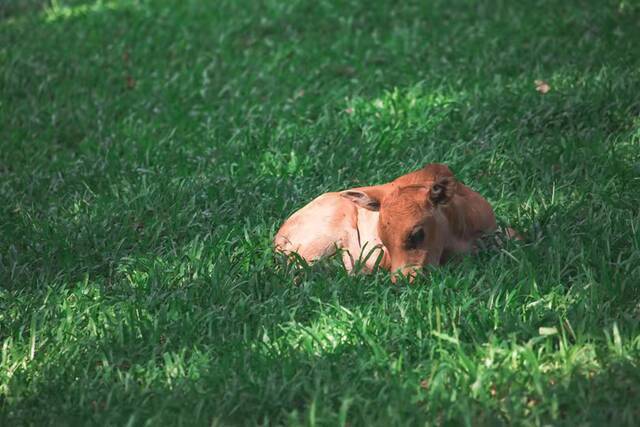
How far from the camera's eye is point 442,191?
488 centimetres

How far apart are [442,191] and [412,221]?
0.26 meters

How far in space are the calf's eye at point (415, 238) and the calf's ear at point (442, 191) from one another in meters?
0.20

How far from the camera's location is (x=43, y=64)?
8.98 m

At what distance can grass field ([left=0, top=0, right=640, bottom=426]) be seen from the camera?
3.90m

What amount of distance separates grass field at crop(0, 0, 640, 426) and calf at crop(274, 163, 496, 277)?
139 millimetres

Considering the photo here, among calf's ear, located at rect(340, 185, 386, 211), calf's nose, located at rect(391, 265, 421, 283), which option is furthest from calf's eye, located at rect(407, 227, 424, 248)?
calf's ear, located at rect(340, 185, 386, 211)

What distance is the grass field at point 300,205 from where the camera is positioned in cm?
390

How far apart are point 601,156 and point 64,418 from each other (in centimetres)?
361

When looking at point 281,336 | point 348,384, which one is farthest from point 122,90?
point 348,384

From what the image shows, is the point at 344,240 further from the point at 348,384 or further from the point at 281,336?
the point at 348,384

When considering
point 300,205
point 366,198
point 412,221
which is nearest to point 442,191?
point 412,221

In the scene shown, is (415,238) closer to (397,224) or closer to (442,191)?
(397,224)

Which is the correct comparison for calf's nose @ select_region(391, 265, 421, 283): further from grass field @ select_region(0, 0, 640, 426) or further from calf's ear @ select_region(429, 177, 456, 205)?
calf's ear @ select_region(429, 177, 456, 205)

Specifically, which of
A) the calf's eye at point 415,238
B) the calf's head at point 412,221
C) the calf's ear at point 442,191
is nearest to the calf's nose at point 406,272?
the calf's head at point 412,221
